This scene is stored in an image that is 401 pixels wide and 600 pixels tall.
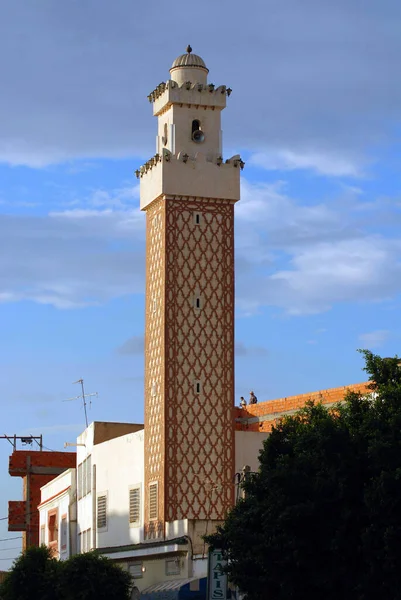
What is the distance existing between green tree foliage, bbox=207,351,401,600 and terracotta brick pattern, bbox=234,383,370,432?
59.2 feet

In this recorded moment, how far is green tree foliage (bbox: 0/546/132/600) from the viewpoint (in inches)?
1663

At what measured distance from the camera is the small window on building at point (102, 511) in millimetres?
50344

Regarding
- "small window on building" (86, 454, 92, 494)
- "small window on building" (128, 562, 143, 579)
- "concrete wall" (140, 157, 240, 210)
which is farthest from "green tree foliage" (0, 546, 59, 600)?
"concrete wall" (140, 157, 240, 210)

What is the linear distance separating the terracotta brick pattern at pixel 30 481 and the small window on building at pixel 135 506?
72.0ft

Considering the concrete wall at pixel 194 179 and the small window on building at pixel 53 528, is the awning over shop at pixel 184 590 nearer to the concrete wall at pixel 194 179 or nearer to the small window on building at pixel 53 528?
the concrete wall at pixel 194 179

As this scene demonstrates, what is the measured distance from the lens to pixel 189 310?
45469 mm

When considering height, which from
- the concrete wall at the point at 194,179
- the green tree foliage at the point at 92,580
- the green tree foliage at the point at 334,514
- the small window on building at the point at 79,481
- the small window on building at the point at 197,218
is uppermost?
the concrete wall at the point at 194,179

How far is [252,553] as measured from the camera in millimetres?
28531

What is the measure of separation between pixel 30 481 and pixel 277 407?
854 inches

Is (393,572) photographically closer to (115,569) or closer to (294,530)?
(294,530)

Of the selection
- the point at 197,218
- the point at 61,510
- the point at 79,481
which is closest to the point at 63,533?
the point at 61,510

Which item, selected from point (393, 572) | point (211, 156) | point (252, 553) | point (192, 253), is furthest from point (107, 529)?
point (393, 572)

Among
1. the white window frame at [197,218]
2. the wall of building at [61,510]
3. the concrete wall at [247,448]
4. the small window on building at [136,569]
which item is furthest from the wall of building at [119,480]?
the white window frame at [197,218]

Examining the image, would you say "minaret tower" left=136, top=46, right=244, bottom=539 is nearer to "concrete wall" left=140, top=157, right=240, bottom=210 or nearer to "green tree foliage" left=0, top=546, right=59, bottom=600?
"concrete wall" left=140, top=157, right=240, bottom=210
